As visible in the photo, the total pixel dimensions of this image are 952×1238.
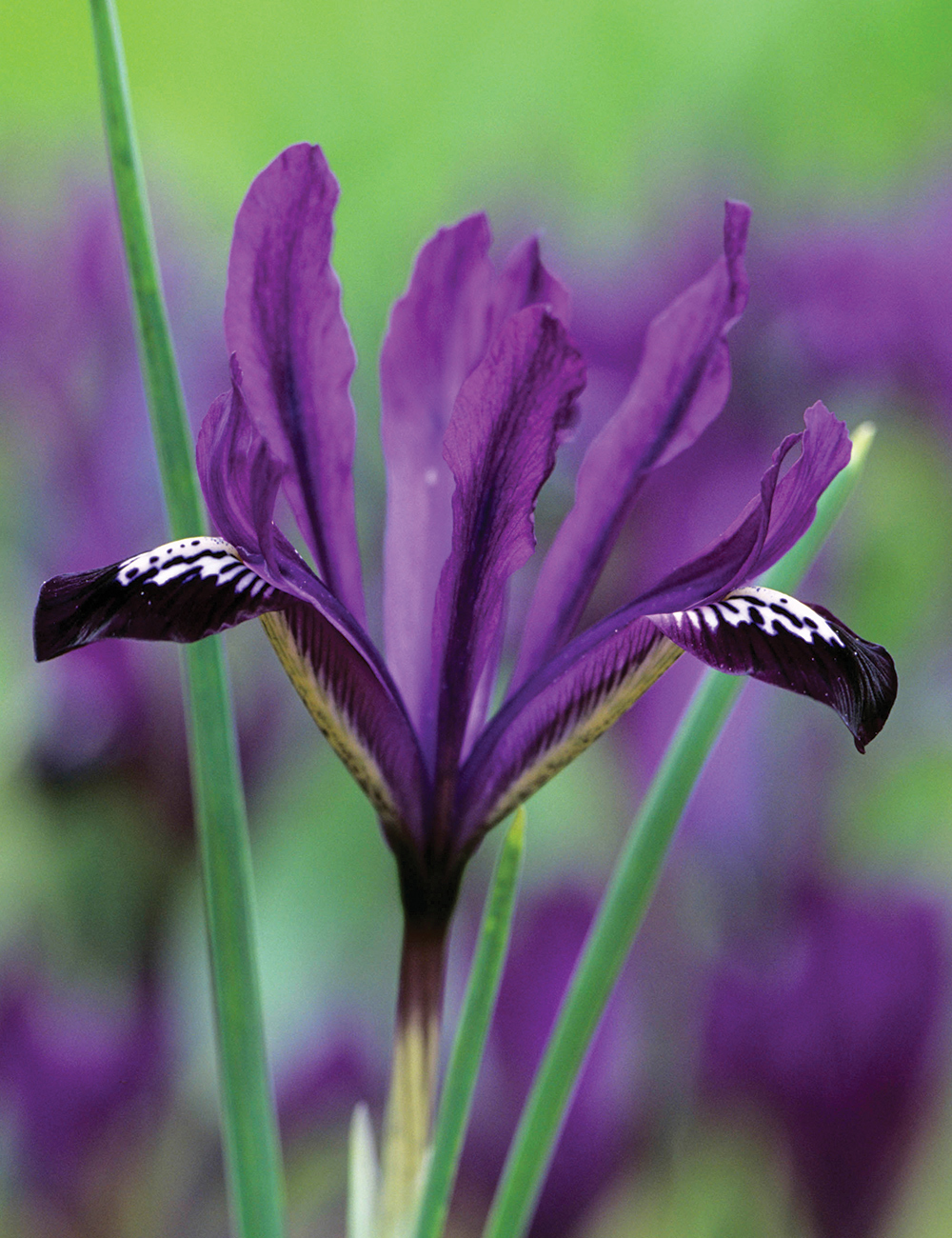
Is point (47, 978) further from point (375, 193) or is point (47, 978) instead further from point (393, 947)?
point (375, 193)

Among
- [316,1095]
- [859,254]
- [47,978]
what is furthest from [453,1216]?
[859,254]

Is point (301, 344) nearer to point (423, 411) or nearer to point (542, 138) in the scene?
point (423, 411)

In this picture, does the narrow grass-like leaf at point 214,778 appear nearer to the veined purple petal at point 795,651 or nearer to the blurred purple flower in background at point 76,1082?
the veined purple petal at point 795,651

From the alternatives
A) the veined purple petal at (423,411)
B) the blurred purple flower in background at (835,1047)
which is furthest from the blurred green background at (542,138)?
the veined purple petal at (423,411)

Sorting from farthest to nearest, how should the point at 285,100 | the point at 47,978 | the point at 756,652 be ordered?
the point at 285,100, the point at 47,978, the point at 756,652

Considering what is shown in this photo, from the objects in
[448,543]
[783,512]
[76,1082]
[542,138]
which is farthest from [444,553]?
[542,138]

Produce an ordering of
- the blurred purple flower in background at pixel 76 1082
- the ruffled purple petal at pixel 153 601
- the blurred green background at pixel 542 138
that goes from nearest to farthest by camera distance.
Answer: the ruffled purple petal at pixel 153 601 → the blurred purple flower in background at pixel 76 1082 → the blurred green background at pixel 542 138

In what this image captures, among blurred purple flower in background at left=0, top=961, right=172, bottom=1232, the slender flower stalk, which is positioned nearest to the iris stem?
the slender flower stalk
